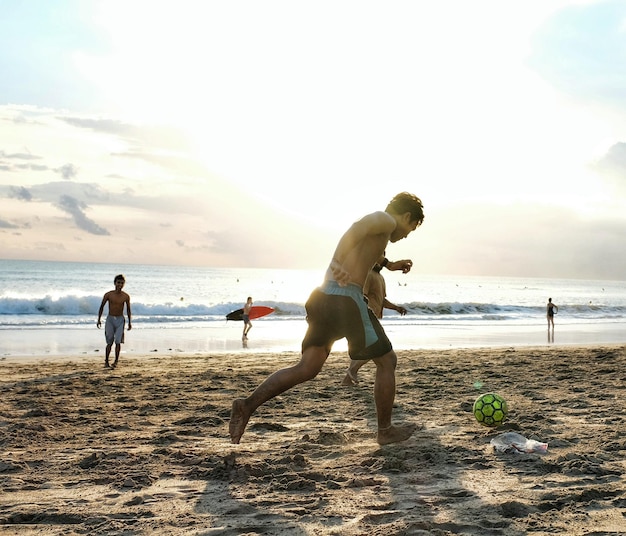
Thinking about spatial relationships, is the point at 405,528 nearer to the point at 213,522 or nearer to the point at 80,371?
the point at 213,522

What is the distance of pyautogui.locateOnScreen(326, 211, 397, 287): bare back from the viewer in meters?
4.77

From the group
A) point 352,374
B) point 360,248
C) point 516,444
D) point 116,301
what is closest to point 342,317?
point 360,248

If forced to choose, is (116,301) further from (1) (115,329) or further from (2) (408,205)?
(2) (408,205)

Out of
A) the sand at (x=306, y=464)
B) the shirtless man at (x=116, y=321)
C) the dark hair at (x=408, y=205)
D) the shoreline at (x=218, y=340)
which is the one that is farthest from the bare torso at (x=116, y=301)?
the dark hair at (x=408, y=205)

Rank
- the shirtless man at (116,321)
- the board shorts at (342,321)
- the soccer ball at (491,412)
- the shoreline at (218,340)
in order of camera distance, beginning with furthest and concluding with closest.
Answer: the shoreline at (218,340), the shirtless man at (116,321), the soccer ball at (491,412), the board shorts at (342,321)

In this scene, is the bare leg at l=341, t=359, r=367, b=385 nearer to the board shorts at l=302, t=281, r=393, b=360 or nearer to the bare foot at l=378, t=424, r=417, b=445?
the bare foot at l=378, t=424, r=417, b=445

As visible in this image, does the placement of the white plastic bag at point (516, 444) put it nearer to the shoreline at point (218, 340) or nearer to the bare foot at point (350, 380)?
the bare foot at point (350, 380)

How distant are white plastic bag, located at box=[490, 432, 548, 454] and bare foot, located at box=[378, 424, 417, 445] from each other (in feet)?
2.19

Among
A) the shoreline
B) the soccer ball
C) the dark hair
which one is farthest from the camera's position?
the shoreline

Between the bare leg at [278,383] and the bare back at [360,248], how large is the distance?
58 cm

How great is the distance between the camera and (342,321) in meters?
4.79

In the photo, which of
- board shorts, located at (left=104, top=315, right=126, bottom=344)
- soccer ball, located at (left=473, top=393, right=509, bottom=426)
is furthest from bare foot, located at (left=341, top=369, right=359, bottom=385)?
board shorts, located at (left=104, top=315, right=126, bottom=344)

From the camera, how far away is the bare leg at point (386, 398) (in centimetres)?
505

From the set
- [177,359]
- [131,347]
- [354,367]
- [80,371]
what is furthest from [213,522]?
[131,347]
